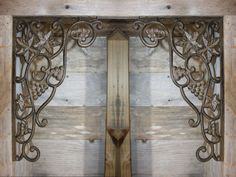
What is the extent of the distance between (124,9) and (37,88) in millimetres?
399

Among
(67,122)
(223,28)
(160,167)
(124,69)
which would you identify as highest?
(223,28)

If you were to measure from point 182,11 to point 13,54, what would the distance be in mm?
570

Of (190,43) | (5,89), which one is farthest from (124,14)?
(5,89)

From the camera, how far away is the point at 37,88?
1301 mm

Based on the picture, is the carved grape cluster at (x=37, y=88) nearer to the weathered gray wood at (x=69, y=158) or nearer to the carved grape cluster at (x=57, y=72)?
the carved grape cluster at (x=57, y=72)

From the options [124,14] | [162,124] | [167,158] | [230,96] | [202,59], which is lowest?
[167,158]

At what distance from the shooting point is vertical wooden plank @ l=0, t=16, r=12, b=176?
1.23 meters

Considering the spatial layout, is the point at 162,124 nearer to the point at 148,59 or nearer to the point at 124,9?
the point at 148,59

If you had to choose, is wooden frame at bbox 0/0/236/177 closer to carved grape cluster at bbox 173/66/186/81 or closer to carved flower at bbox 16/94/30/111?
carved flower at bbox 16/94/30/111

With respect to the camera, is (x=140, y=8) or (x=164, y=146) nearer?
(x=140, y=8)

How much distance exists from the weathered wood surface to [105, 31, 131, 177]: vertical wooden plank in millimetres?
108

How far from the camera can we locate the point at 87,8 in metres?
1.24

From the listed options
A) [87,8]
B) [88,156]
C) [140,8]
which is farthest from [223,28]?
[88,156]

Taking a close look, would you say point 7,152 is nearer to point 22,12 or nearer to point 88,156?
point 88,156
